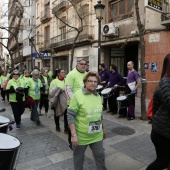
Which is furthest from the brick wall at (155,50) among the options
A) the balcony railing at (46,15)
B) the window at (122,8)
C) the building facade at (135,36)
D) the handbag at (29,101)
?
the balcony railing at (46,15)

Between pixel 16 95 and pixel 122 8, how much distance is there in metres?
9.54

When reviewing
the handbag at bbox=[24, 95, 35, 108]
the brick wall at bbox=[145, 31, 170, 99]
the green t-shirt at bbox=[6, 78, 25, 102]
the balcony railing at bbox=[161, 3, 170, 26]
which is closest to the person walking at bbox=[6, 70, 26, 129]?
the green t-shirt at bbox=[6, 78, 25, 102]

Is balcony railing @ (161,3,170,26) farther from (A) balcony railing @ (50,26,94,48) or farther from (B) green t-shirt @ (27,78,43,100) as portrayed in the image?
(B) green t-shirt @ (27,78,43,100)

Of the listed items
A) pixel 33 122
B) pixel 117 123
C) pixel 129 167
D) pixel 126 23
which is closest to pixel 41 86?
pixel 33 122

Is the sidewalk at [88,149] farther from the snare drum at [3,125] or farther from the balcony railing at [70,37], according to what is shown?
the balcony railing at [70,37]

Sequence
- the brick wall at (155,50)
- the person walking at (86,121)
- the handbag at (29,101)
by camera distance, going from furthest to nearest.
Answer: the brick wall at (155,50) < the handbag at (29,101) < the person walking at (86,121)

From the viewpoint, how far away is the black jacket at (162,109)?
2.36 metres

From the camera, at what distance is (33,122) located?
714 cm

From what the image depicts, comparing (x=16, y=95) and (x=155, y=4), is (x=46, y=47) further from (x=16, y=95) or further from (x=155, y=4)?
(x=16, y=95)

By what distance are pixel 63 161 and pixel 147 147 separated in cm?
186

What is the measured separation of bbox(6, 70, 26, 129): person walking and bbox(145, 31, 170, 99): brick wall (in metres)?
6.99

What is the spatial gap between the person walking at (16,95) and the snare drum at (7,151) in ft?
11.4

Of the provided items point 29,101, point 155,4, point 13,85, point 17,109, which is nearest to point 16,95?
Result: point 13,85

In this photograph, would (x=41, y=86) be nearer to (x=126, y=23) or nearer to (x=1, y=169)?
(x=1, y=169)
